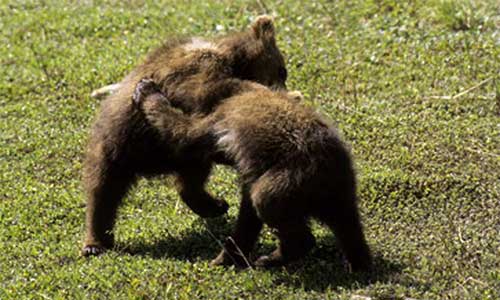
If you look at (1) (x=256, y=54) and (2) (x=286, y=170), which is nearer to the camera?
(2) (x=286, y=170)

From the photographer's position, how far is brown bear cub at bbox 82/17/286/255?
8.24 m

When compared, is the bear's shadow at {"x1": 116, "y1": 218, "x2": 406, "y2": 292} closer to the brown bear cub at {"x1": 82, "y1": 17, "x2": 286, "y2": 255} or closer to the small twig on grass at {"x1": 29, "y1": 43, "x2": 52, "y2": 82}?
the brown bear cub at {"x1": 82, "y1": 17, "x2": 286, "y2": 255}

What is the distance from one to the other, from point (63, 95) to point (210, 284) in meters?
4.68

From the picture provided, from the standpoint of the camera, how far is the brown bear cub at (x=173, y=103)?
824 centimetres

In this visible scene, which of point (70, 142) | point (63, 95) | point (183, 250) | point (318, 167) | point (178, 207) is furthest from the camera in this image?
point (63, 95)

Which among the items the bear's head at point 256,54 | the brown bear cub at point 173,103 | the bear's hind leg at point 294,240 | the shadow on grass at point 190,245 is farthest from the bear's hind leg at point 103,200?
the bear's hind leg at point 294,240

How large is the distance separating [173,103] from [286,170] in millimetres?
1339

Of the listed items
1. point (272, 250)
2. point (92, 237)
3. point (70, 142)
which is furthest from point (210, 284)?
point (70, 142)

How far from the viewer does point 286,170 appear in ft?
24.2

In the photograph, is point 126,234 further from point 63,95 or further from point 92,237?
point 63,95

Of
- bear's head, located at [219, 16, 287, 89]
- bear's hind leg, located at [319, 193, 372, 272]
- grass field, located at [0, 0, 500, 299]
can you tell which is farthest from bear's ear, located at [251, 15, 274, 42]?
bear's hind leg, located at [319, 193, 372, 272]

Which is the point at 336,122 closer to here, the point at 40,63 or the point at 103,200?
the point at 103,200

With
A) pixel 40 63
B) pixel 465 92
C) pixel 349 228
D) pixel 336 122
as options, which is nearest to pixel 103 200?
pixel 349 228

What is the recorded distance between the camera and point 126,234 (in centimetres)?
898
